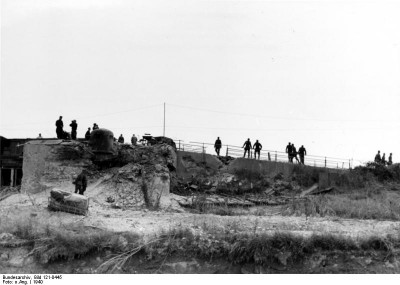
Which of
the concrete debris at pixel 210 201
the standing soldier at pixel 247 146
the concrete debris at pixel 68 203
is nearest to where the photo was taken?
the concrete debris at pixel 68 203

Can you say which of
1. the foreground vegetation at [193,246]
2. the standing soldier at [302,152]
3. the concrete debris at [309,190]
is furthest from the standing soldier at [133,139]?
the foreground vegetation at [193,246]

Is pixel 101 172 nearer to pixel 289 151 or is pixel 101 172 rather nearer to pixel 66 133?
pixel 66 133

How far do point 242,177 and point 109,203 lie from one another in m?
8.43

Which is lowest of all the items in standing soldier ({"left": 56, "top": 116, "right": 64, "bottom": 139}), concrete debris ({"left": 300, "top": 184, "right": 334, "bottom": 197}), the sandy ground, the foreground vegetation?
the foreground vegetation

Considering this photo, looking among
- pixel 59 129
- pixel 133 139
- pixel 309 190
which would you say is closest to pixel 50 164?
pixel 59 129

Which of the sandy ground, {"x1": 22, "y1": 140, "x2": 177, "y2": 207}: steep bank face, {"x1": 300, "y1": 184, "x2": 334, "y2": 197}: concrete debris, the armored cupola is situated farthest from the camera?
{"x1": 300, "y1": 184, "x2": 334, "y2": 197}: concrete debris

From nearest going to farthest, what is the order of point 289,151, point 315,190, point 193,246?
point 193,246 → point 315,190 → point 289,151

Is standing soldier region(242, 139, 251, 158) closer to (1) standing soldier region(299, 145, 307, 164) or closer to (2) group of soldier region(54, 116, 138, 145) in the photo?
(1) standing soldier region(299, 145, 307, 164)

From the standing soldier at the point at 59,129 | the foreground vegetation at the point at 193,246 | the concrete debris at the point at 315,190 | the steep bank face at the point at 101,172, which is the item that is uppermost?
the standing soldier at the point at 59,129

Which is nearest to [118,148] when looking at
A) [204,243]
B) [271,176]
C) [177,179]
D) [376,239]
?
[177,179]

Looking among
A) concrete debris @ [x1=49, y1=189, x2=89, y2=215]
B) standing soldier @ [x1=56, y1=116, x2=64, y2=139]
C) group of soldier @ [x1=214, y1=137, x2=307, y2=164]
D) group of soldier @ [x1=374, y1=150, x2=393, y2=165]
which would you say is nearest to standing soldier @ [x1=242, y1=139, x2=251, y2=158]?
group of soldier @ [x1=214, y1=137, x2=307, y2=164]

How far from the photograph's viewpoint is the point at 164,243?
11.9 m

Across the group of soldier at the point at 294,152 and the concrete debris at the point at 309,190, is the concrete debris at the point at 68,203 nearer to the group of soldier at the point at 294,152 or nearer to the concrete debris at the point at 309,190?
the concrete debris at the point at 309,190

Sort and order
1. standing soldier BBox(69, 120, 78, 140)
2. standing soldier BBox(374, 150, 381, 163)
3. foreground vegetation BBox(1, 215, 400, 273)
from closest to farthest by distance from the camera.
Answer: foreground vegetation BBox(1, 215, 400, 273)
standing soldier BBox(69, 120, 78, 140)
standing soldier BBox(374, 150, 381, 163)
